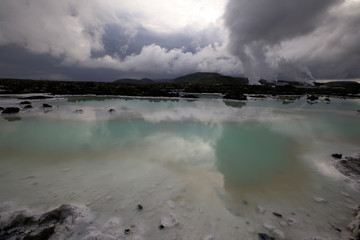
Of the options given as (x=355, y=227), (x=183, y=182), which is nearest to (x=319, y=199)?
(x=355, y=227)

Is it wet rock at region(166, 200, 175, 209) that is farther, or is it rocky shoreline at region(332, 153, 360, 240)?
rocky shoreline at region(332, 153, 360, 240)

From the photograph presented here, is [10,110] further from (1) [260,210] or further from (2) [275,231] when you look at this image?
(2) [275,231]

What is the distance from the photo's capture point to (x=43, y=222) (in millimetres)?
4441

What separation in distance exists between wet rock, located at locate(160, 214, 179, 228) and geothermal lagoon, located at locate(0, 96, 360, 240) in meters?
A: 0.05

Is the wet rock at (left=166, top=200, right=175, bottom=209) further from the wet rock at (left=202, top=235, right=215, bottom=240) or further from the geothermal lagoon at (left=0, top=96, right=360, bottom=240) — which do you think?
the wet rock at (left=202, top=235, right=215, bottom=240)

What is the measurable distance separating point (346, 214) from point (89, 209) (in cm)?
751

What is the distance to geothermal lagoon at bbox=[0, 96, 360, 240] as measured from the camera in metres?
4.69

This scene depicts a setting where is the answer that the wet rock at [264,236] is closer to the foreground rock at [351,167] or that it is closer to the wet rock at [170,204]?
the wet rock at [170,204]

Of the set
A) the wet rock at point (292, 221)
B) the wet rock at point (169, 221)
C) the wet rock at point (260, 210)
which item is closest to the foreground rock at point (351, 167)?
the wet rock at point (292, 221)

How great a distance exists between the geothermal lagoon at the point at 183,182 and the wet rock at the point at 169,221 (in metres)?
0.05

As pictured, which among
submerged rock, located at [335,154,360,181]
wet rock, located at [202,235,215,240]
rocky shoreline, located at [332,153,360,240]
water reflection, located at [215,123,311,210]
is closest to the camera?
wet rock, located at [202,235,215,240]

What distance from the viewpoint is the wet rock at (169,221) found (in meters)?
4.61

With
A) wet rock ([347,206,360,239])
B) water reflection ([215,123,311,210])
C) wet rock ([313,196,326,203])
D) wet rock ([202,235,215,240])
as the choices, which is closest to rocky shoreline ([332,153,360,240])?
wet rock ([347,206,360,239])

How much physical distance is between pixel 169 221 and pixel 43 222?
125 inches
